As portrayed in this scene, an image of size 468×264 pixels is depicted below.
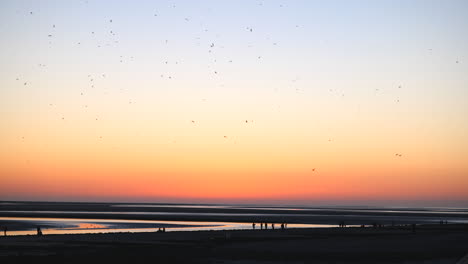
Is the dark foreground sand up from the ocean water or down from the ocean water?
down

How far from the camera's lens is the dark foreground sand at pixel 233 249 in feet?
127

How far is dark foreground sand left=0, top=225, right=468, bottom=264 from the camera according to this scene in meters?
38.8

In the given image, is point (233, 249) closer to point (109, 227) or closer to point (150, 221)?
point (109, 227)

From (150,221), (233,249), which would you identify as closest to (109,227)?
(150,221)

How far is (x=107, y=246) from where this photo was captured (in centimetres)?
4569

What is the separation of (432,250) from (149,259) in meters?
19.1

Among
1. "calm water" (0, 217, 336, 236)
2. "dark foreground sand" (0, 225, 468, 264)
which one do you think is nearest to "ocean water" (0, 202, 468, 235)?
"calm water" (0, 217, 336, 236)

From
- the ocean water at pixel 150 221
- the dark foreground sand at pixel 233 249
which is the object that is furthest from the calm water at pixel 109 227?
the dark foreground sand at pixel 233 249

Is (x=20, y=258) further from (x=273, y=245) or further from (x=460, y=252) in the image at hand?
(x=460, y=252)

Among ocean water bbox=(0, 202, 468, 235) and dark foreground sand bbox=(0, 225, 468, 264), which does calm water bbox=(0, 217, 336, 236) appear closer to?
ocean water bbox=(0, 202, 468, 235)

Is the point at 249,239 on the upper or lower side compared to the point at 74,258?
upper

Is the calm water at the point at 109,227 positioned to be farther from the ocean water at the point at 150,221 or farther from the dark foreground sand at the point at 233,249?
the dark foreground sand at the point at 233,249

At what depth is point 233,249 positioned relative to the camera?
4538 cm

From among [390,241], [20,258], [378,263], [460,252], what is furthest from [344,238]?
[20,258]
